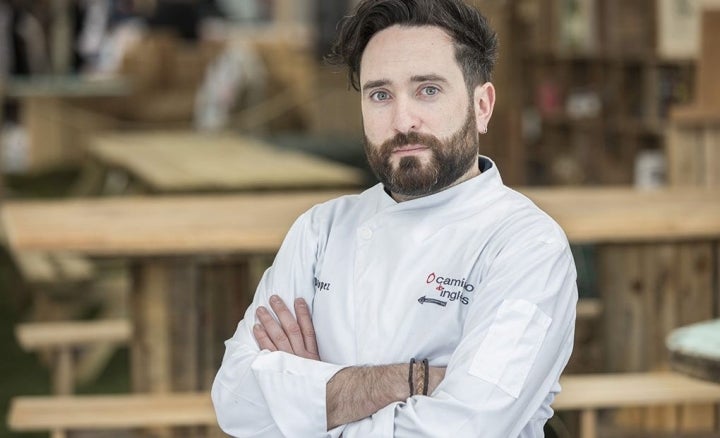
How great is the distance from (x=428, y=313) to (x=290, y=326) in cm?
25

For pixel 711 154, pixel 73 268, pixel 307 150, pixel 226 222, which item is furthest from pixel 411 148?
pixel 307 150

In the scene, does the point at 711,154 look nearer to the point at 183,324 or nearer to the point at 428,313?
the point at 183,324

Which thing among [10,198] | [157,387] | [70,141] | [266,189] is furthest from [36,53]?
[157,387]

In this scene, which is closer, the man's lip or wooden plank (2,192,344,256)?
the man's lip

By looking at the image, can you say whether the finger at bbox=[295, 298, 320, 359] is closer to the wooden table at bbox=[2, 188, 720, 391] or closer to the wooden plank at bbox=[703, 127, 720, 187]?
the wooden table at bbox=[2, 188, 720, 391]

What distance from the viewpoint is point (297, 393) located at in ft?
6.72

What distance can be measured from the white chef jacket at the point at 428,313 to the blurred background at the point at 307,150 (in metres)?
0.29

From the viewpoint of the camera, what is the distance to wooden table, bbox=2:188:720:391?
3.86 metres

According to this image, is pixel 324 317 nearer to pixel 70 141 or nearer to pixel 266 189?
pixel 266 189

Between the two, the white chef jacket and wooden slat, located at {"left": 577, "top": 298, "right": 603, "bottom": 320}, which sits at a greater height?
the white chef jacket

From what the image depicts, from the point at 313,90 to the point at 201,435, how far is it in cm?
758

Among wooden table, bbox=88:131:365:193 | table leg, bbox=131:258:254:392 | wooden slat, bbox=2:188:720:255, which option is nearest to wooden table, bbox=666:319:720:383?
wooden slat, bbox=2:188:720:255

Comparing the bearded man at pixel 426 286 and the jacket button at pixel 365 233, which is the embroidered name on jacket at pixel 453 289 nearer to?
the bearded man at pixel 426 286

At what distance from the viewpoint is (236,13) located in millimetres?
22125
